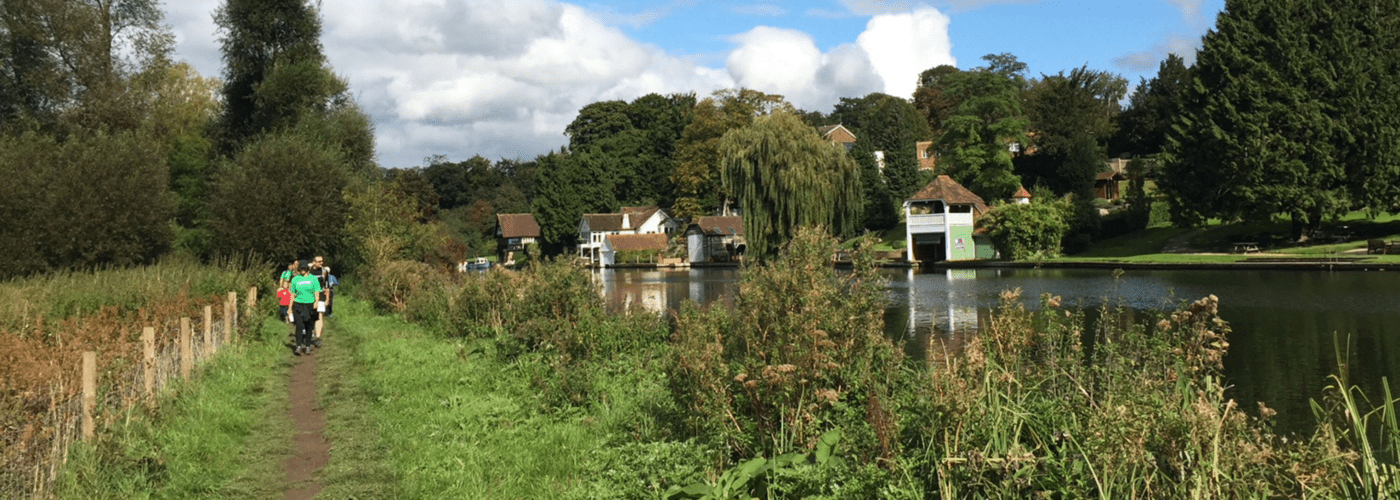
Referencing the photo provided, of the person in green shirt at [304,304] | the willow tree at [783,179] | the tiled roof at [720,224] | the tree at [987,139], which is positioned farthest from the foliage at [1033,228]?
the person in green shirt at [304,304]

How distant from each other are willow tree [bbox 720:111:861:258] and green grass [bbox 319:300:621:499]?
1304 inches

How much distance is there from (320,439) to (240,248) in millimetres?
23224

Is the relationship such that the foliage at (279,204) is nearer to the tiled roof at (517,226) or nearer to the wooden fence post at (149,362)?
the wooden fence post at (149,362)

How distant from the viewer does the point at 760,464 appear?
6395 millimetres

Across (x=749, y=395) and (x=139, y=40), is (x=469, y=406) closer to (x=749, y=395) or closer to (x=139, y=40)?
(x=749, y=395)

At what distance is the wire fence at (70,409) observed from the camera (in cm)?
689

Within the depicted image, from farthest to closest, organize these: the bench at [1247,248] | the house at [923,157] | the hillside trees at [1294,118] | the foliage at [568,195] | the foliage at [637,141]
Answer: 1. the foliage at [637,141]
2. the house at [923,157]
3. the foliage at [568,195]
4. the bench at [1247,248]
5. the hillside trees at [1294,118]

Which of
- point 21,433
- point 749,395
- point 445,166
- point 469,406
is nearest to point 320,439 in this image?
point 469,406

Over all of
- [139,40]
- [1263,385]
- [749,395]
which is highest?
[139,40]

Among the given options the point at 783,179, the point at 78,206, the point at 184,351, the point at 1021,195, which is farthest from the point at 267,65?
the point at 1021,195

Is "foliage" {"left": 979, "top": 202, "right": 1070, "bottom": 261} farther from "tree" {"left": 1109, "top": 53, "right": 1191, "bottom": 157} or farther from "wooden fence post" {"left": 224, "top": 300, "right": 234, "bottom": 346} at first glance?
"wooden fence post" {"left": 224, "top": 300, "right": 234, "bottom": 346}

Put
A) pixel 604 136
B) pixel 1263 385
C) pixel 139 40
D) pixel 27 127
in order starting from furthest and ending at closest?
pixel 604 136 < pixel 139 40 < pixel 27 127 < pixel 1263 385

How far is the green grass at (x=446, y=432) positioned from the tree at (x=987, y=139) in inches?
2340

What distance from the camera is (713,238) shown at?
8181 centimetres
